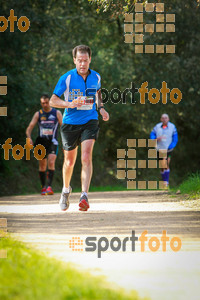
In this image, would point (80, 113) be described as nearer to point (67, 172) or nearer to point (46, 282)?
point (67, 172)

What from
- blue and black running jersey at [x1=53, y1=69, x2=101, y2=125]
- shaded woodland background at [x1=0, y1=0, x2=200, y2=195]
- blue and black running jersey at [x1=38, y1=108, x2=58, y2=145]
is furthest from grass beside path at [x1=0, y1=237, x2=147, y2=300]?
shaded woodland background at [x1=0, y1=0, x2=200, y2=195]

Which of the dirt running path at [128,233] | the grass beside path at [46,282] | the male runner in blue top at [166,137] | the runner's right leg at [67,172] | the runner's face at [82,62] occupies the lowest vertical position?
the dirt running path at [128,233]

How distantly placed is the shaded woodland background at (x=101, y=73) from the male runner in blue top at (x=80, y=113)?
9951 mm

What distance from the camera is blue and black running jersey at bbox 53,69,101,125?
8.95 meters

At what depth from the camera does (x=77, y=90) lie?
8945 millimetres

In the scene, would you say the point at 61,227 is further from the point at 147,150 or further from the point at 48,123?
the point at 147,150

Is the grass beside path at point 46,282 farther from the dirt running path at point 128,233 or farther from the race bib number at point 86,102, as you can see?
the race bib number at point 86,102

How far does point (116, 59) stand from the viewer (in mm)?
25234

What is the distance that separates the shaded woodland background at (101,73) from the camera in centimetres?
2000

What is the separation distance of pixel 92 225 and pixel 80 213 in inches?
69.9

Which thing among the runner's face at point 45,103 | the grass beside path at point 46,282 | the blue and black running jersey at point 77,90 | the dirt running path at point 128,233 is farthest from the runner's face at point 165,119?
the grass beside path at point 46,282

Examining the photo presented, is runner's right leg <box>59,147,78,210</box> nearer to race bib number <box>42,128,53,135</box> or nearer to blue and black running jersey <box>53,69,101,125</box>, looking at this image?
blue and black running jersey <box>53,69,101,125</box>

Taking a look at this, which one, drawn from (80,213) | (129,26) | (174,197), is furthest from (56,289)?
(129,26)

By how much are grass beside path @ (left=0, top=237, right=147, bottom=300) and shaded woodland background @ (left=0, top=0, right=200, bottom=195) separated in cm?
1398
